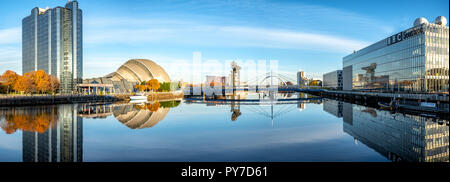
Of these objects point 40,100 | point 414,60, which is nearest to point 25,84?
point 40,100

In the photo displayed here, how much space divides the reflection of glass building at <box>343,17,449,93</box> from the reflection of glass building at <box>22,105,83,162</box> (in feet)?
197

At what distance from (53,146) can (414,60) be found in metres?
64.6

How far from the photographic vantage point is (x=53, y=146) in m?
11.9

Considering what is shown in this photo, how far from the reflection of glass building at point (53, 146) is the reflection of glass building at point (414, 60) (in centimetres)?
6000

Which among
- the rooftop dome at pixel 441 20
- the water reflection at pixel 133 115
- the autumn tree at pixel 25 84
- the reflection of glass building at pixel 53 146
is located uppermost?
the rooftop dome at pixel 441 20

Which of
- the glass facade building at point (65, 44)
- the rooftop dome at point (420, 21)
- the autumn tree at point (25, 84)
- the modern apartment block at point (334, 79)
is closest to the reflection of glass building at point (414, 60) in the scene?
the rooftop dome at point (420, 21)

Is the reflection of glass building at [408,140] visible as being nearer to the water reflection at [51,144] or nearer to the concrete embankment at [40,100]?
the water reflection at [51,144]

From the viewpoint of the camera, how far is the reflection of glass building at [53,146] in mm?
10139

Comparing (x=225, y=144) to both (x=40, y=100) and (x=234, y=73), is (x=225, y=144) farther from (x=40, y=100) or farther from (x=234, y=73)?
(x=234, y=73)

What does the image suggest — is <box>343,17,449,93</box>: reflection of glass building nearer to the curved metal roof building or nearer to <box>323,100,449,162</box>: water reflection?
<box>323,100,449,162</box>: water reflection

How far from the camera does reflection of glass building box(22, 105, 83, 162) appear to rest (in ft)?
33.3

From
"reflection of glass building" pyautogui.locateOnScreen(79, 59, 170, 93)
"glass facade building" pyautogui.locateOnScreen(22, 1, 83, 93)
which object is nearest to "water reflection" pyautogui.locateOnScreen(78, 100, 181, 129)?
"glass facade building" pyautogui.locateOnScreen(22, 1, 83, 93)
